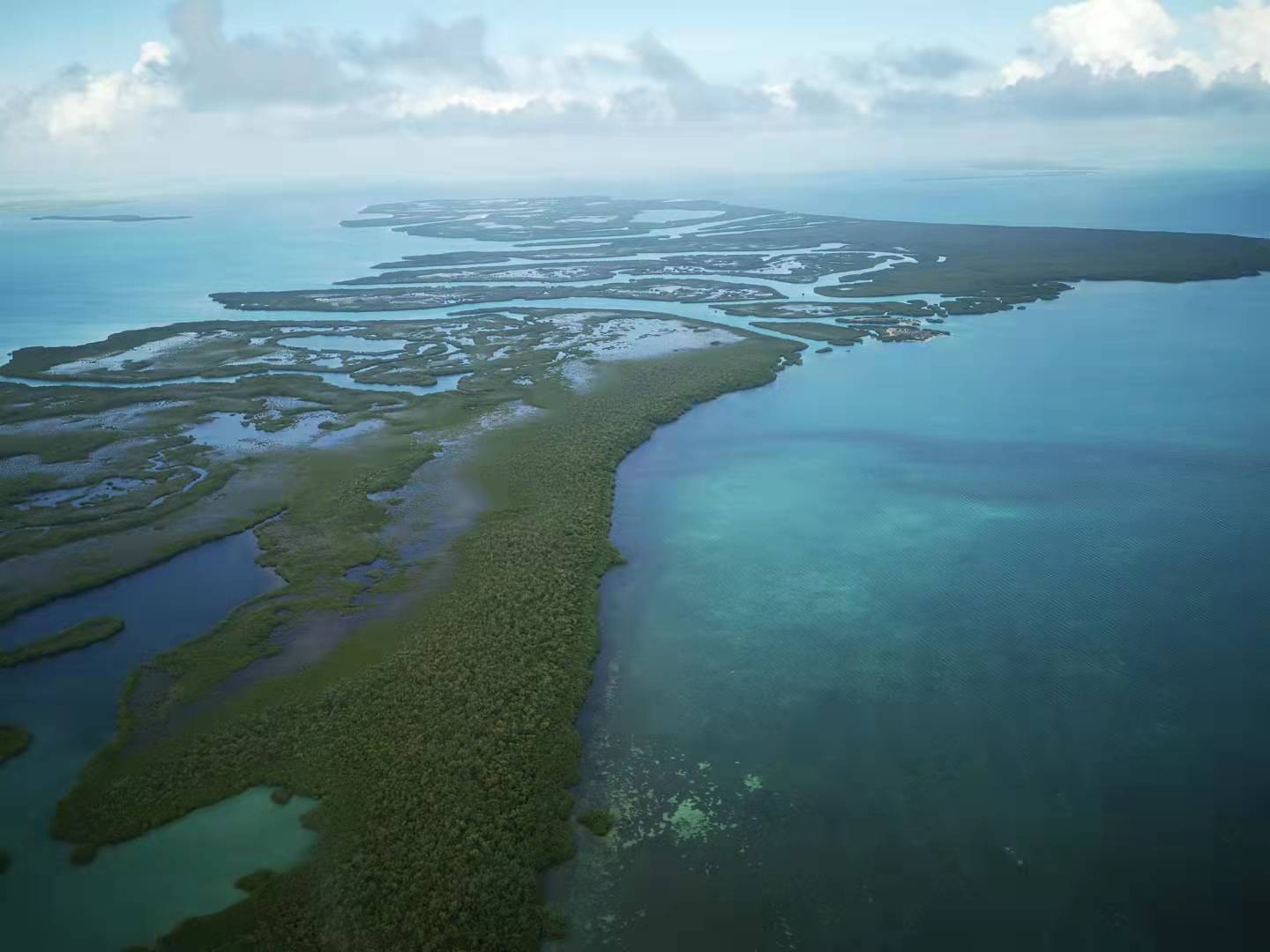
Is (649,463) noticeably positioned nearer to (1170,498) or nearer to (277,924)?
(1170,498)

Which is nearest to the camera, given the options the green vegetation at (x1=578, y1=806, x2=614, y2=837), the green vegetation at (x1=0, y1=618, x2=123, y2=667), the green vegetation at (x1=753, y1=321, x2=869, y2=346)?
the green vegetation at (x1=578, y1=806, x2=614, y2=837)

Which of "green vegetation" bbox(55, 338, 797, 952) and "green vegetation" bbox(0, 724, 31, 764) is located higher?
"green vegetation" bbox(55, 338, 797, 952)

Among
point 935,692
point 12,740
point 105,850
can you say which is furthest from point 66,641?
point 935,692

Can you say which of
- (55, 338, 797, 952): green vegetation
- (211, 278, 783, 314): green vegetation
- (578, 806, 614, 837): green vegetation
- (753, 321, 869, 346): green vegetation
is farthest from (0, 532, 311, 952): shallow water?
(211, 278, 783, 314): green vegetation

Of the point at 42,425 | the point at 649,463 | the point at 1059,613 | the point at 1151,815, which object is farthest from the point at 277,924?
the point at 42,425

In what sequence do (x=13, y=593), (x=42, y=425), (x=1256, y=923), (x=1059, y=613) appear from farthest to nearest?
(x=42, y=425), (x=13, y=593), (x=1059, y=613), (x=1256, y=923)

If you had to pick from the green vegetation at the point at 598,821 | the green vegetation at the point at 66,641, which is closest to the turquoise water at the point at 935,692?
the green vegetation at the point at 598,821

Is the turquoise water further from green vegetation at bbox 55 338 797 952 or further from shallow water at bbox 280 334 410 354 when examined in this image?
shallow water at bbox 280 334 410 354
